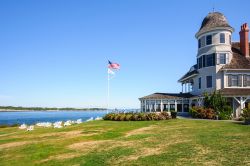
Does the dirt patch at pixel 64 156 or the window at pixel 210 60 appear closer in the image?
the dirt patch at pixel 64 156

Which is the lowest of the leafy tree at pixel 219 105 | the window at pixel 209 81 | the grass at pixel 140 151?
the grass at pixel 140 151

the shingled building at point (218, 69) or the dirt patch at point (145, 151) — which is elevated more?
the shingled building at point (218, 69)

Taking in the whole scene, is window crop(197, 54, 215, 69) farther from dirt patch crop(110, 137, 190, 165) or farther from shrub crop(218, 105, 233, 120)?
dirt patch crop(110, 137, 190, 165)

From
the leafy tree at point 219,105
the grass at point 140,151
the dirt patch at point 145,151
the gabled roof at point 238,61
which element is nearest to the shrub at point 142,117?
the leafy tree at point 219,105

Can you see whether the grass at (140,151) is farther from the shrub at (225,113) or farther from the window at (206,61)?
the window at (206,61)

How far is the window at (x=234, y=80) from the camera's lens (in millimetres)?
39156

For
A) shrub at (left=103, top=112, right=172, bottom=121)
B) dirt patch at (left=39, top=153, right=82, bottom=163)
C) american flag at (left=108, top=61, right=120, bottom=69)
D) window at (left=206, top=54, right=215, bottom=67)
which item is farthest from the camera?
american flag at (left=108, top=61, right=120, bottom=69)

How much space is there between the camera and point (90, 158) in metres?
15.1

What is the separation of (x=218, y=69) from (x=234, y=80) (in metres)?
2.45

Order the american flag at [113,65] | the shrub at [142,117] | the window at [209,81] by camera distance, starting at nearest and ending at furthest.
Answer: the shrub at [142,117]
the window at [209,81]
the american flag at [113,65]

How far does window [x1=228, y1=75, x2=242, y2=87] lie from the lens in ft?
128

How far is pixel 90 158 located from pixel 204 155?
5.51m

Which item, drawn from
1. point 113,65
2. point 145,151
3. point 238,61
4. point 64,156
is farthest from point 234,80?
point 64,156

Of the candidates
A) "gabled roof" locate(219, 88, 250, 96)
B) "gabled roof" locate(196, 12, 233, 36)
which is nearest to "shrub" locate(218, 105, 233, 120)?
"gabled roof" locate(219, 88, 250, 96)
